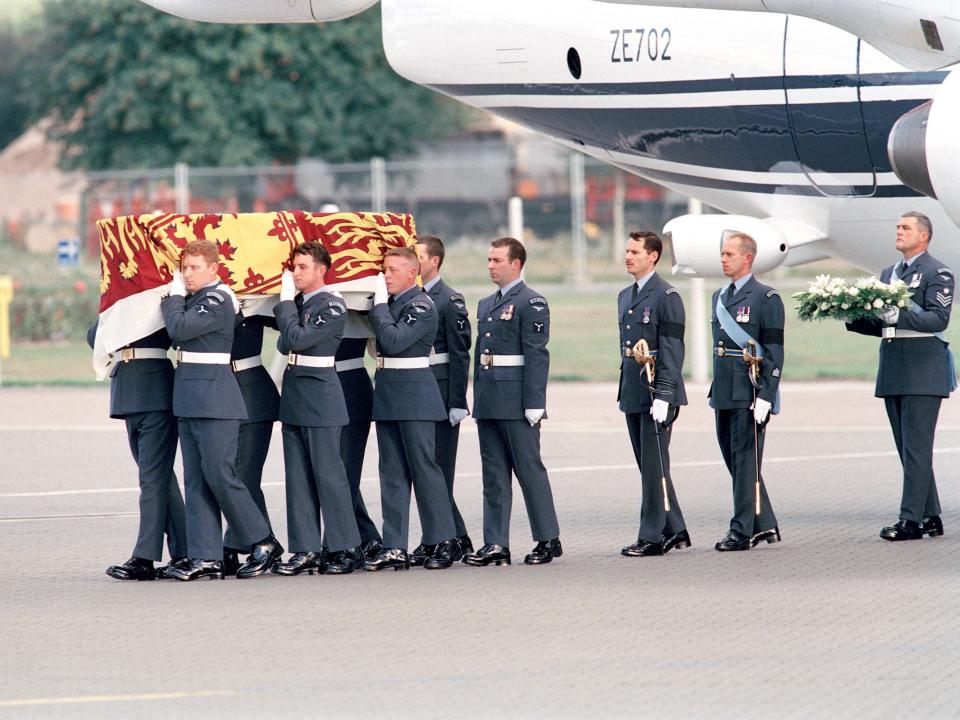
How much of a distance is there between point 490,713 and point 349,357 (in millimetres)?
3807

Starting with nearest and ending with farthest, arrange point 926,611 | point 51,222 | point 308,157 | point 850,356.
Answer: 1. point 926,611
2. point 850,356
3. point 51,222
4. point 308,157

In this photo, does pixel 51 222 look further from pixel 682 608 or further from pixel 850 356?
pixel 682 608

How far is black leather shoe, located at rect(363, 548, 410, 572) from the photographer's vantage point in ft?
30.4

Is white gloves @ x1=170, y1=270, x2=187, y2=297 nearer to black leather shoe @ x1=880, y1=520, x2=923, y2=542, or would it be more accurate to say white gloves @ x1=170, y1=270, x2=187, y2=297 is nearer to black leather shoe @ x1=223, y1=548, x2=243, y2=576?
black leather shoe @ x1=223, y1=548, x2=243, y2=576

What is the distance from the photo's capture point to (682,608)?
7.98 meters

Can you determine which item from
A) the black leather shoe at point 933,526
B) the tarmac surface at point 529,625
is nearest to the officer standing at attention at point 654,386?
the tarmac surface at point 529,625

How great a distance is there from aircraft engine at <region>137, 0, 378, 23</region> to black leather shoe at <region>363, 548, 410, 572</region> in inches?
135

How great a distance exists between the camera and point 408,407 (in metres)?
9.35

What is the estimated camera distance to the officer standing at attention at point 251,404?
9.30m

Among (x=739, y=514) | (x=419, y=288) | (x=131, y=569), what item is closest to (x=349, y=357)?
(x=419, y=288)

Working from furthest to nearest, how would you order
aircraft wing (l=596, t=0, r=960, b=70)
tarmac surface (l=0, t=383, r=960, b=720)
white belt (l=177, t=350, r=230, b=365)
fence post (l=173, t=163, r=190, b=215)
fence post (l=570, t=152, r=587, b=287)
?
fence post (l=173, t=163, r=190, b=215) < fence post (l=570, t=152, r=587, b=287) < white belt (l=177, t=350, r=230, b=365) < aircraft wing (l=596, t=0, r=960, b=70) < tarmac surface (l=0, t=383, r=960, b=720)

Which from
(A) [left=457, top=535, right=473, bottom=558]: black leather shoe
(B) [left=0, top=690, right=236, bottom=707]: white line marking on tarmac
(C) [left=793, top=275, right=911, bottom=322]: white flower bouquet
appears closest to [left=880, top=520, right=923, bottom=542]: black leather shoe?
(C) [left=793, top=275, right=911, bottom=322]: white flower bouquet

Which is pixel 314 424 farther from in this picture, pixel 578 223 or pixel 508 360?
pixel 578 223

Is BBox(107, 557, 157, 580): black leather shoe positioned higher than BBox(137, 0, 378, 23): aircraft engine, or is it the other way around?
BBox(137, 0, 378, 23): aircraft engine
